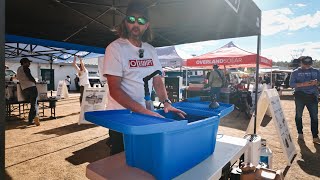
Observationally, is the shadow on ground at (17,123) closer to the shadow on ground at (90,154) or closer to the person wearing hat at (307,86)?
the shadow on ground at (90,154)

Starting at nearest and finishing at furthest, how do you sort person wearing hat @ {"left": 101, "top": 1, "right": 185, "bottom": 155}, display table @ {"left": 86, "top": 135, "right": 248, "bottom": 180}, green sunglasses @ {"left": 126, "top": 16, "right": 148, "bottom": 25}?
display table @ {"left": 86, "top": 135, "right": 248, "bottom": 180}
person wearing hat @ {"left": 101, "top": 1, "right": 185, "bottom": 155}
green sunglasses @ {"left": 126, "top": 16, "right": 148, "bottom": 25}

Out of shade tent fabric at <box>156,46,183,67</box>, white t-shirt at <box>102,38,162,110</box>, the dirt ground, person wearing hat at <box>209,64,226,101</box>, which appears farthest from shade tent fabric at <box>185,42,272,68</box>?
white t-shirt at <box>102,38,162,110</box>

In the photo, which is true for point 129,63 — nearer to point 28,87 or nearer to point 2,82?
point 2,82

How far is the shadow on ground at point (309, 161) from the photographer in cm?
358

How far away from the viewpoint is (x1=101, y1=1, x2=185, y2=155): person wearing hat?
58.9 inches

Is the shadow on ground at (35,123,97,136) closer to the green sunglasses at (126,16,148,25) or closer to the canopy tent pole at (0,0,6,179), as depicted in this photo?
the green sunglasses at (126,16,148,25)

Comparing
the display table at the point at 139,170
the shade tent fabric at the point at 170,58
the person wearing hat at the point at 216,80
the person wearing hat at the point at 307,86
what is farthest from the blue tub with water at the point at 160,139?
the shade tent fabric at the point at 170,58

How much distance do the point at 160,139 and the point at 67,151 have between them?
12.9ft

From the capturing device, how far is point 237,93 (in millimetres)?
9109

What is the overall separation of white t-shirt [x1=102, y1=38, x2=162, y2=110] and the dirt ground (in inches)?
91.7

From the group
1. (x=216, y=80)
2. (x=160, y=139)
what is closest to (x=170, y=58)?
(x=216, y=80)

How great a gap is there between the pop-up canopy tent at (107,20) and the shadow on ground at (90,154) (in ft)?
7.73

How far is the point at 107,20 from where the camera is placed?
13.4 ft

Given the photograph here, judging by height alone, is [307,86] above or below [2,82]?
below
